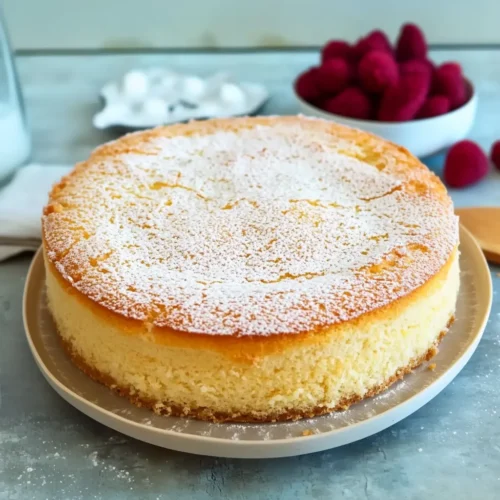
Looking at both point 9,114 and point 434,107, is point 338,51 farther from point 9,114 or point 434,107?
point 9,114

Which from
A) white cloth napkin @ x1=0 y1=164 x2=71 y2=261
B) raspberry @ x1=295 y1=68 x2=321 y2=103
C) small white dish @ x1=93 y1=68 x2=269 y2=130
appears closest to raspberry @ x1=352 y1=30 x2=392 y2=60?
raspberry @ x1=295 y1=68 x2=321 y2=103

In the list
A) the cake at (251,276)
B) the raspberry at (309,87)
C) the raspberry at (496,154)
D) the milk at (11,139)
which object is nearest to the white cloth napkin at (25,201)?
the milk at (11,139)

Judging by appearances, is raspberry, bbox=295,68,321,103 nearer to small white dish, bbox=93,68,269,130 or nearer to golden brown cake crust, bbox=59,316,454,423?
small white dish, bbox=93,68,269,130

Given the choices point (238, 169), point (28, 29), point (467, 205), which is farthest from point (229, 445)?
point (28, 29)

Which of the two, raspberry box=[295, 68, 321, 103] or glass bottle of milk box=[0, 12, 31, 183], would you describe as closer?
glass bottle of milk box=[0, 12, 31, 183]

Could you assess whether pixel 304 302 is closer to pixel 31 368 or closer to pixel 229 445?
pixel 229 445
